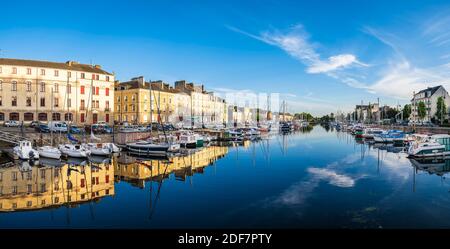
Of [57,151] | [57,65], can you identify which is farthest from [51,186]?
[57,65]

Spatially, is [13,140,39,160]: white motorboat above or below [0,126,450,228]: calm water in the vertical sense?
above

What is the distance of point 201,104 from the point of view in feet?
300

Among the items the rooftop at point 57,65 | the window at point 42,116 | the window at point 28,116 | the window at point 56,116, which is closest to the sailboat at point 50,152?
the window at point 42,116

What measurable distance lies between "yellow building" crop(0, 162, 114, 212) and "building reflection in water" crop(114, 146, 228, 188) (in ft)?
4.06

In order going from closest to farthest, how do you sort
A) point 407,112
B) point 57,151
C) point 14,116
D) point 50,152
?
point 57,151 → point 50,152 → point 14,116 → point 407,112

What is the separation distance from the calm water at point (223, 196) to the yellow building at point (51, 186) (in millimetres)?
56

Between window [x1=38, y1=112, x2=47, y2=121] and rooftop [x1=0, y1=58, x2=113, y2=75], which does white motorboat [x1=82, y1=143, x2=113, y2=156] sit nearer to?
window [x1=38, y1=112, x2=47, y2=121]

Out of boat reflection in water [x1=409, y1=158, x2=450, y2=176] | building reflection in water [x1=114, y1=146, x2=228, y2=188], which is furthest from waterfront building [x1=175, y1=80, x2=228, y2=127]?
boat reflection in water [x1=409, y1=158, x2=450, y2=176]

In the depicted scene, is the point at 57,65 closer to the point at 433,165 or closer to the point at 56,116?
the point at 56,116

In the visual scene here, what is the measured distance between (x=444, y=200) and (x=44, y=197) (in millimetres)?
22491

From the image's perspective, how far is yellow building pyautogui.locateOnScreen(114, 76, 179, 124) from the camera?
226 ft

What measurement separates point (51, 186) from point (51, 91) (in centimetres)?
4180

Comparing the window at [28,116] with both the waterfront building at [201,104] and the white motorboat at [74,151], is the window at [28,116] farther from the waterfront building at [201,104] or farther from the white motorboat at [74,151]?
the waterfront building at [201,104]
